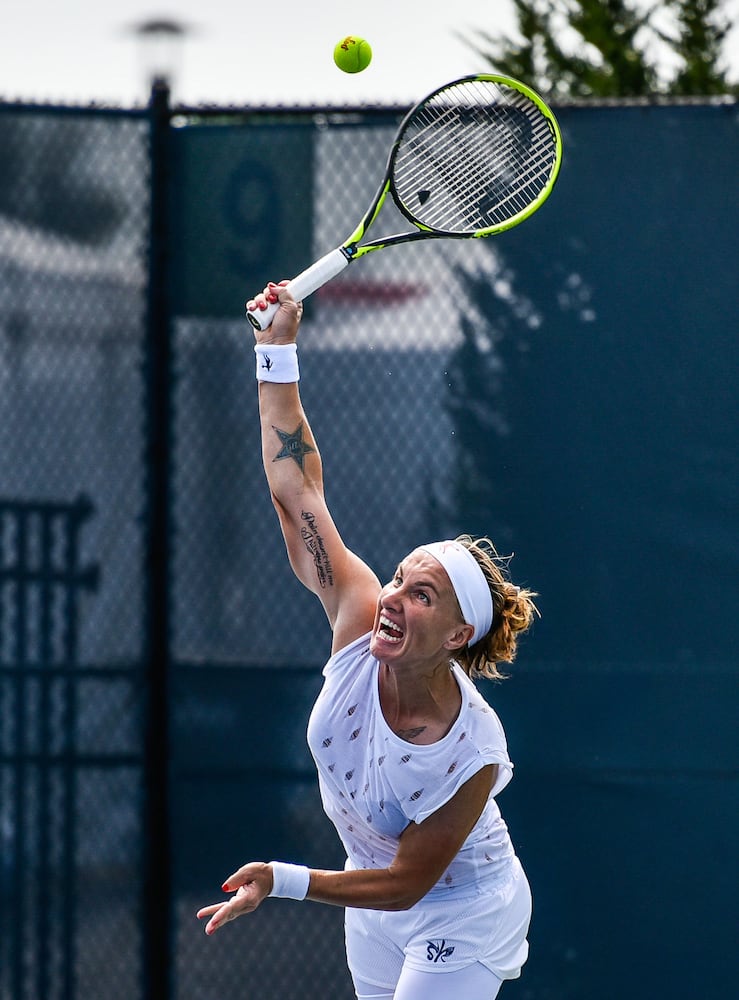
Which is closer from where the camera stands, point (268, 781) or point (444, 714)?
point (444, 714)

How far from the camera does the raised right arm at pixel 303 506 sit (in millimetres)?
2656

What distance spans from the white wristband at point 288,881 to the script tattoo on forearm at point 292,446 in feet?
2.61

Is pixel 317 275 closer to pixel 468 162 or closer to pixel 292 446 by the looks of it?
pixel 292 446

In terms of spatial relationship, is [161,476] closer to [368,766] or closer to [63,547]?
[63,547]

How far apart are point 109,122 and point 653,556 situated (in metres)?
1.75

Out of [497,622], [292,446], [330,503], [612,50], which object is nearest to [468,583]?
[497,622]

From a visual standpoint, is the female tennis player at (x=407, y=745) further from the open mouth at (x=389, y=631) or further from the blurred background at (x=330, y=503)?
the blurred background at (x=330, y=503)

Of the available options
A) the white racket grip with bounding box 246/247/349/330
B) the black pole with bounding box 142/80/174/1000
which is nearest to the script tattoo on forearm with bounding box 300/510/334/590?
the white racket grip with bounding box 246/247/349/330

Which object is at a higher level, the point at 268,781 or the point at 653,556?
the point at 653,556

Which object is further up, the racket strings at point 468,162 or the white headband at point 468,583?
the racket strings at point 468,162

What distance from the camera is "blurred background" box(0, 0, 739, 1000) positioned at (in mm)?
3469

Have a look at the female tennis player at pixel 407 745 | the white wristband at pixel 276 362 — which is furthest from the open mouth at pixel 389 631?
the white wristband at pixel 276 362

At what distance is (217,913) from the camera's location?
2172 millimetres

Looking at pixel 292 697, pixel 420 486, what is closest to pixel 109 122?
pixel 420 486
